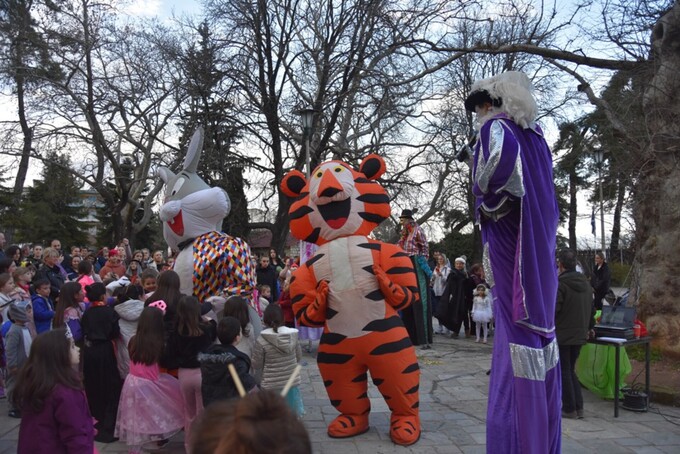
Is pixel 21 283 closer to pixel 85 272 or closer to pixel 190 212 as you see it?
pixel 85 272

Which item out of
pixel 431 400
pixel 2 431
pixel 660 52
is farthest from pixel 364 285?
pixel 660 52

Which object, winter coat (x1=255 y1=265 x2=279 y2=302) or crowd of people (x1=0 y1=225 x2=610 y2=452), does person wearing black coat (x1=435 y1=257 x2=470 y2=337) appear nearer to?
winter coat (x1=255 y1=265 x2=279 y2=302)

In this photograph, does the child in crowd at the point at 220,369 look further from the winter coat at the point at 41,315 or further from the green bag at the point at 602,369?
the green bag at the point at 602,369

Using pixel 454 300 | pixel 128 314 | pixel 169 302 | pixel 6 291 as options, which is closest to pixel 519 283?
pixel 169 302

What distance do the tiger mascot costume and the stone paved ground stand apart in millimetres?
221

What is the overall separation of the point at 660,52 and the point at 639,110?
93 cm

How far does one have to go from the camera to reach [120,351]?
211 inches

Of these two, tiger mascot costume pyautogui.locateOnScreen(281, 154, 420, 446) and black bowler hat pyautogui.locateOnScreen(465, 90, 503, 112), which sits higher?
black bowler hat pyautogui.locateOnScreen(465, 90, 503, 112)

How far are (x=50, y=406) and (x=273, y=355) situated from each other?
2.16 meters

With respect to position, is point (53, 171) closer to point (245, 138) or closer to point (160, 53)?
point (160, 53)

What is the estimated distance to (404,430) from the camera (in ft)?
15.0

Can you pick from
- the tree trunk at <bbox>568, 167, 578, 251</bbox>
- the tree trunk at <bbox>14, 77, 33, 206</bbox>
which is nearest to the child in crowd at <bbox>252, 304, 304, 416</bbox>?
the tree trunk at <bbox>14, 77, 33, 206</bbox>

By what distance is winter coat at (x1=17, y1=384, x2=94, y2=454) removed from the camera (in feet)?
9.55

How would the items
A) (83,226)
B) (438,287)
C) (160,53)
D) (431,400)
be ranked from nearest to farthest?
1. (431,400)
2. (438,287)
3. (160,53)
4. (83,226)
